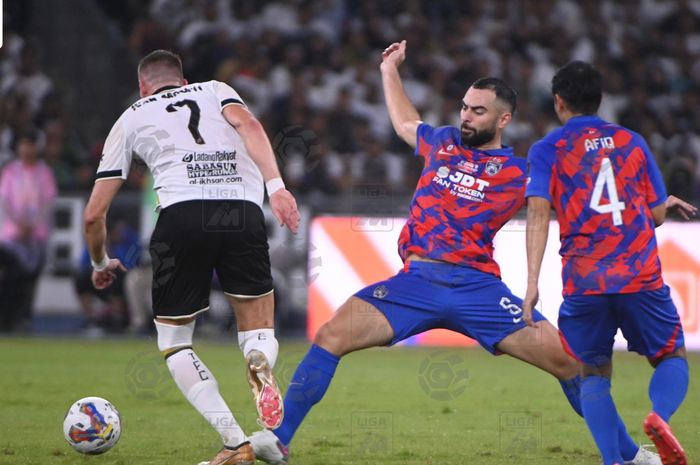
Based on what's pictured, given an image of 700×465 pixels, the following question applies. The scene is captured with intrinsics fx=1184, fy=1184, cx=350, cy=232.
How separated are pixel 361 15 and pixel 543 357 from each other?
42.3 ft

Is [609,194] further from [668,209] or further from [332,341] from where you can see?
[332,341]

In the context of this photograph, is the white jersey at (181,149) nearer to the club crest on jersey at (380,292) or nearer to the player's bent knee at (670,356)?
the club crest on jersey at (380,292)

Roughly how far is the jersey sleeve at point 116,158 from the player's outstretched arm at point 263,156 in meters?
0.57

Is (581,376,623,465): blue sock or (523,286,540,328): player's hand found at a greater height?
(523,286,540,328): player's hand

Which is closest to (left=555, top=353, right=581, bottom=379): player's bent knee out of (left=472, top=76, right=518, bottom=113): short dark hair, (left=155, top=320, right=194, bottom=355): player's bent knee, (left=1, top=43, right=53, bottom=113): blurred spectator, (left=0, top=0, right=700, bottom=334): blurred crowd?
(left=472, top=76, right=518, bottom=113): short dark hair

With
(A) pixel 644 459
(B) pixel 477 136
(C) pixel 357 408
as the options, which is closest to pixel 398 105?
(B) pixel 477 136

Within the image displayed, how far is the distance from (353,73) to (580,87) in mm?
11162

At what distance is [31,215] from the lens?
14.0 m

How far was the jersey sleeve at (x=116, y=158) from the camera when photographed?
6.43m

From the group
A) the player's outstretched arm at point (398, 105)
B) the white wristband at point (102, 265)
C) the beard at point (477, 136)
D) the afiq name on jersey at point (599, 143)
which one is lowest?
the white wristband at point (102, 265)

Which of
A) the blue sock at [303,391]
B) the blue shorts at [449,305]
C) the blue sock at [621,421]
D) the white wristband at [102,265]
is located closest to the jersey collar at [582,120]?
the blue shorts at [449,305]

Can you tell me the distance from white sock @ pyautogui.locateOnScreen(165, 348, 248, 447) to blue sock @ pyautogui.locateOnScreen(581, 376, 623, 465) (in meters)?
1.77

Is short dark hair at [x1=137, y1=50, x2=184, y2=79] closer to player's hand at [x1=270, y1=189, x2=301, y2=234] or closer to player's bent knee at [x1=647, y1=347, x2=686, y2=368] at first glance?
player's hand at [x1=270, y1=189, x2=301, y2=234]

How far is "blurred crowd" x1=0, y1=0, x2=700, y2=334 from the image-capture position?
15.0 meters
